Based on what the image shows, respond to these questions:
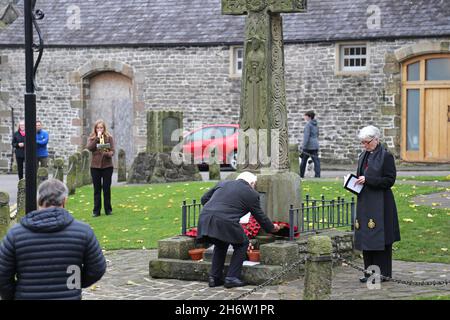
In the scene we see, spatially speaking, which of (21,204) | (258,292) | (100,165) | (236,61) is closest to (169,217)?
(100,165)

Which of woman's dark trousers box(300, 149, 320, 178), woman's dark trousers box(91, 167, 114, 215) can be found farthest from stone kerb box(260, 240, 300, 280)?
woman's dark trousers box(300, 149, 320, 178)

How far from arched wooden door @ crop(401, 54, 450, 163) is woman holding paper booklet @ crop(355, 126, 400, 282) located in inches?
653

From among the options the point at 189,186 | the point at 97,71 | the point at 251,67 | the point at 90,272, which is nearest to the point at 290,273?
the point at 251,67

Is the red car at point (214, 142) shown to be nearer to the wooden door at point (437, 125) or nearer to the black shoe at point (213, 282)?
the wooden door at point (437, 125)

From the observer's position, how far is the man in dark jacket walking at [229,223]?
11547mm

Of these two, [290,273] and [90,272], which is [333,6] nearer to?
[290,273]

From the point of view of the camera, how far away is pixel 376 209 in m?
11.7

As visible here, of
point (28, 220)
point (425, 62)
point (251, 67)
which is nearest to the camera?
point (28, 220)

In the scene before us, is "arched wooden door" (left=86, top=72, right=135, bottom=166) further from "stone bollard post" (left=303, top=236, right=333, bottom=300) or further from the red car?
"stone bollard post" (left=303, top=236, right=333, bottom=300)

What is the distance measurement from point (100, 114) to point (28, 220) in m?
25.8

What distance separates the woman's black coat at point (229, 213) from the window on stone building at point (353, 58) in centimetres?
1775

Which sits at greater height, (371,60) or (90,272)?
(371,60)

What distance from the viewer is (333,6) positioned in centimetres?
2961
